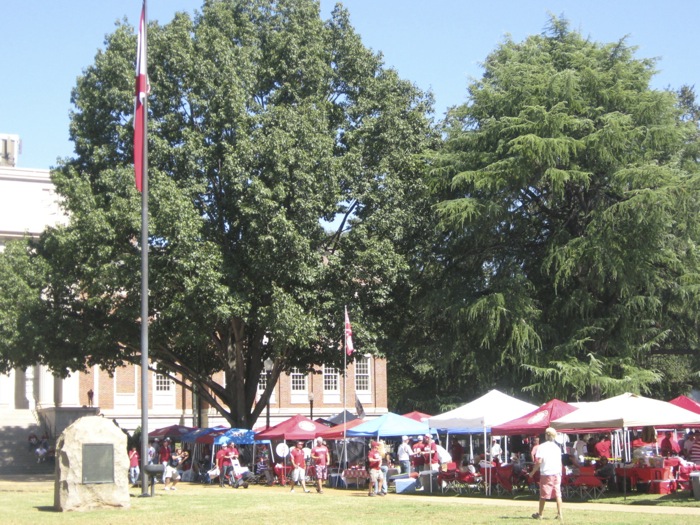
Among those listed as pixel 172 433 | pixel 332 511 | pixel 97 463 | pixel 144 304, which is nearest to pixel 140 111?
pixel 144 304

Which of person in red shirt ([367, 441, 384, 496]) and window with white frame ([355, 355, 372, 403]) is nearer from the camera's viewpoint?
person in red shirt ([367, 441, 384, 496])

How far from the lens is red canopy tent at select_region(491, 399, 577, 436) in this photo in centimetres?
2414

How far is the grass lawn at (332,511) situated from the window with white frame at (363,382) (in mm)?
45629

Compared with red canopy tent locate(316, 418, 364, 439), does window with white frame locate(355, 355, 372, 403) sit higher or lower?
higher

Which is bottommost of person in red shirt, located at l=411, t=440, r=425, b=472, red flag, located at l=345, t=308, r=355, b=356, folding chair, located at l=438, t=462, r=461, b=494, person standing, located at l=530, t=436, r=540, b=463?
folding chair, located at l=438, t=462, r=461, b=494

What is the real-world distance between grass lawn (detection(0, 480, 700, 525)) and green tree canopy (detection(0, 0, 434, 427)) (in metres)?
9.38

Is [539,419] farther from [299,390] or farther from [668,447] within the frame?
[299,390]

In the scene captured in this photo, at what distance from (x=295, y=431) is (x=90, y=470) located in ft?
46.4

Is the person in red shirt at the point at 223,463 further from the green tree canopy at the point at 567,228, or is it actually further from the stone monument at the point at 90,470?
the stone monument at the point at 90,470

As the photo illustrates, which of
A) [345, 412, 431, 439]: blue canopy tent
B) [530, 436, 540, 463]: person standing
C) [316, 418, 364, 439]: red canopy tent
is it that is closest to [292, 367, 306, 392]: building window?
[530, 436, 540, 463]: person standing

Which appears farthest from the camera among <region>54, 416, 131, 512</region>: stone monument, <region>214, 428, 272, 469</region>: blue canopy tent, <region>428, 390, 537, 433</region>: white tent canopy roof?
<region>214, 428, 272, 469</region>: blue canopy tent

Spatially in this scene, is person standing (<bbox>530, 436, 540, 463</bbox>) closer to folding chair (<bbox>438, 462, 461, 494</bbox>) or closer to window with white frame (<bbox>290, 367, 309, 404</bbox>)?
folding chair (<bbox>438, 462, 461, 494</bbox>)

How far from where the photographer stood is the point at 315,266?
32.6 m

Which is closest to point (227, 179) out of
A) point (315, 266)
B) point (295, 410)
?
point (315, 266)
